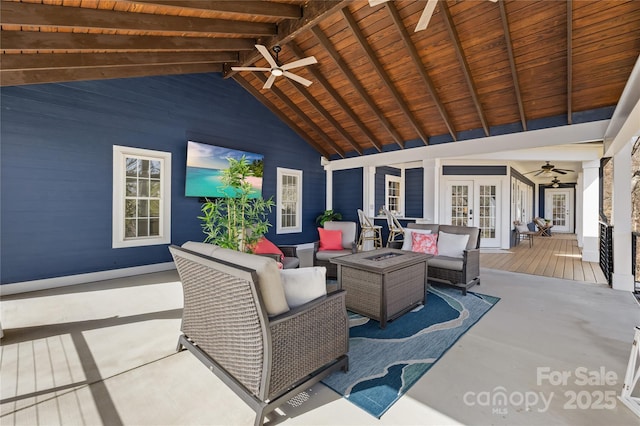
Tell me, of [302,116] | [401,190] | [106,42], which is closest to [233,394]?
[106,42]

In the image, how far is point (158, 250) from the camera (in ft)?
17.1

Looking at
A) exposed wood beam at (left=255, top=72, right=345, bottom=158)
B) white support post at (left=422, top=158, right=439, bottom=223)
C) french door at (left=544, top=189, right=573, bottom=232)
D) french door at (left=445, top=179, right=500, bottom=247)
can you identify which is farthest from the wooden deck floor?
french door at (left=544, top=189, right=573, bottom=232)

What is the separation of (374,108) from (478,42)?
2118 mm

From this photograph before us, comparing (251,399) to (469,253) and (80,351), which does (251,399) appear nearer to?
(80,351)

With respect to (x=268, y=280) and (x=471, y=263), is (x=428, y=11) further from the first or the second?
(x=471, y=263)

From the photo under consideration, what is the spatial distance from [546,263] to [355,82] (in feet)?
18.7

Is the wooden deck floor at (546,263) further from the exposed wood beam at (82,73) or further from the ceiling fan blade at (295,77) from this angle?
the exposed wood beam at (82,73)

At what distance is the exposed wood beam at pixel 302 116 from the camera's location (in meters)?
6.26

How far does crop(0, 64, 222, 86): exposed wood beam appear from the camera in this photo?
3.71 meters

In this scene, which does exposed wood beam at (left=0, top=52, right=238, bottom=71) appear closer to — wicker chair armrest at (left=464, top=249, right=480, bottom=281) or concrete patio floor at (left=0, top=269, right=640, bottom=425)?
concrete patio floor at (left=0, top=269, right=640, bottom=425)

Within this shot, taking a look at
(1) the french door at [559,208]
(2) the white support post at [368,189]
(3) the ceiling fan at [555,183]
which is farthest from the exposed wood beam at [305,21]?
(1) the french door at [559,208]

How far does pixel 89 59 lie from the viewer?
3869mm

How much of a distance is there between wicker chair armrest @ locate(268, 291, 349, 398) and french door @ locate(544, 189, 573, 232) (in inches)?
649

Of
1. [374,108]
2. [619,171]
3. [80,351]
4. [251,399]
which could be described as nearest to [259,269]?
[251,399]
